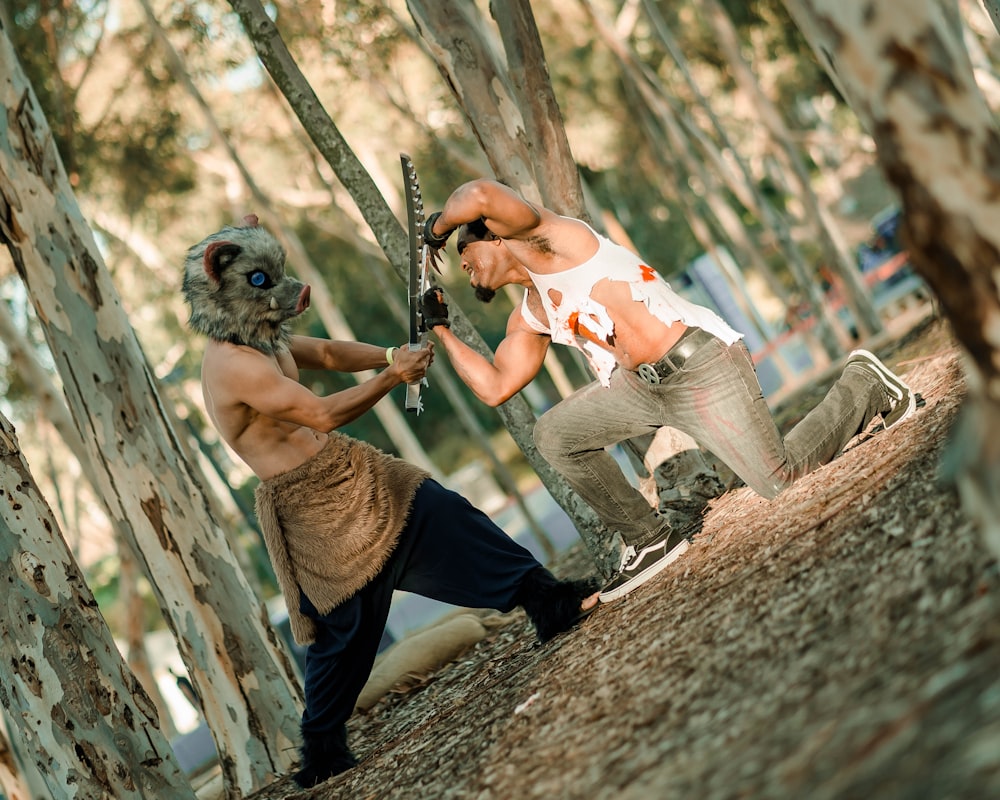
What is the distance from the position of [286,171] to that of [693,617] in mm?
20203

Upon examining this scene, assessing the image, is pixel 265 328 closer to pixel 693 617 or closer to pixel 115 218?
pixel 693 617

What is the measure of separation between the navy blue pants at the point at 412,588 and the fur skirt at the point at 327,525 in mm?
58

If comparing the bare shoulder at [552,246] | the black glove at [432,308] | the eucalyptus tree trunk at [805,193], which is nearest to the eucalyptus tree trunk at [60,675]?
the black glove at [432,308]

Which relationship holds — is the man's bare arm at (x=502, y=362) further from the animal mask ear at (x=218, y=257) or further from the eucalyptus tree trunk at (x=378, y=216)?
the eucalyptus tree trunk at (x=378, y=216)

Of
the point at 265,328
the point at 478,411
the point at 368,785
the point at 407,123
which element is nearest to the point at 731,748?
the point at 368,785

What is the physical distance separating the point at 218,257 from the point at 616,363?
164cm

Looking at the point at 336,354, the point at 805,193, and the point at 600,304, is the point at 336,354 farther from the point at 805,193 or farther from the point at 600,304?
the point at 805,193

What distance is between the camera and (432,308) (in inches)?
185

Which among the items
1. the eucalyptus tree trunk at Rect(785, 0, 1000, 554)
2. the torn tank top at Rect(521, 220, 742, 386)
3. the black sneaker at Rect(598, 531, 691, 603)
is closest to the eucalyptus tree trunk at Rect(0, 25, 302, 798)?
the black sneaker at Rect(598, 531, 691, 603)

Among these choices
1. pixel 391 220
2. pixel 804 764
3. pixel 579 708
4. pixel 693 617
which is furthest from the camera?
pixel 391 220

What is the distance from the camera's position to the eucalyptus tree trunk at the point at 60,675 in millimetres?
4578

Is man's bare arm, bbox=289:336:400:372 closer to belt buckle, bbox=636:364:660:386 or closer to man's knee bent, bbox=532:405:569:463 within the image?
man's knee bent, bbox=532:405:569:463

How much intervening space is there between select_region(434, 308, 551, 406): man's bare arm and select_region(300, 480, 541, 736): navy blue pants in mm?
512

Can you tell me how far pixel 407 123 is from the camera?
22688 millimetres
